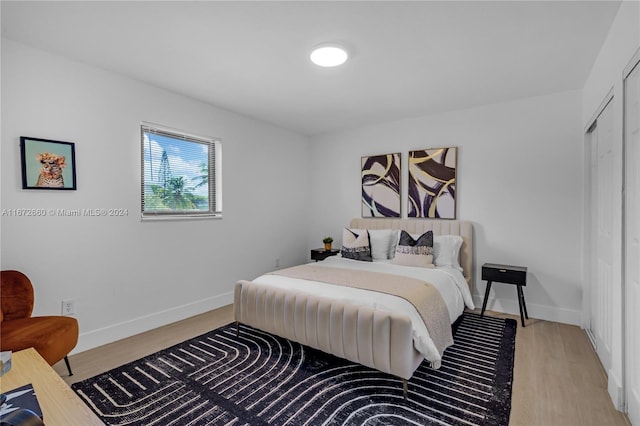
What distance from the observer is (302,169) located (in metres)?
5.27

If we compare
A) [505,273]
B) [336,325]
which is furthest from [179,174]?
[505,273]

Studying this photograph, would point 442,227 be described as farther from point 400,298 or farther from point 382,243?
point 400,298

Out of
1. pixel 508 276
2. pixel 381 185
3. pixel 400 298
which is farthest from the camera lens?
pixel 381 185

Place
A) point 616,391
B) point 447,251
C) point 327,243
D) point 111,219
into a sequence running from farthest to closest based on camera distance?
point 327,243 → point 447,251 → point 111,219 → point 616,391

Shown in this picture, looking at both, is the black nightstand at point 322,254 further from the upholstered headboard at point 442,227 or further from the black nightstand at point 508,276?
the black nightstand at point 508,276

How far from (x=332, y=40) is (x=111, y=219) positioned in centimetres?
255

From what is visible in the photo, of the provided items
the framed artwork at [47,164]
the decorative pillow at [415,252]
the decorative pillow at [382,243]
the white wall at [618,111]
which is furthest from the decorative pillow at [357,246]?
the framed artwork at [47,164]

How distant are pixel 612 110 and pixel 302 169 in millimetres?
3850

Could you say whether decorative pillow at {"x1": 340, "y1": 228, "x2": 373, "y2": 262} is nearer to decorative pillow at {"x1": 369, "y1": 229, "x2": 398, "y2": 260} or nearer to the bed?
decorative pillow at {"x1": 369, "y1": 229, "x2": 398, "y2": 260}

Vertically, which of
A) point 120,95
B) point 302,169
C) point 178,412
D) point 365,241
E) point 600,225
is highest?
point 120,95

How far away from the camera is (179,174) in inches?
143

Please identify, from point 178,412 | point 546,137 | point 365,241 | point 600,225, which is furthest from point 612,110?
point 178,412

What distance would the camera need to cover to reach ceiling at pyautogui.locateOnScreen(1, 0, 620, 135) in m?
2.00

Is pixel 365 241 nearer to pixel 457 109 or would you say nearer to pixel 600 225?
pixel 457 109
